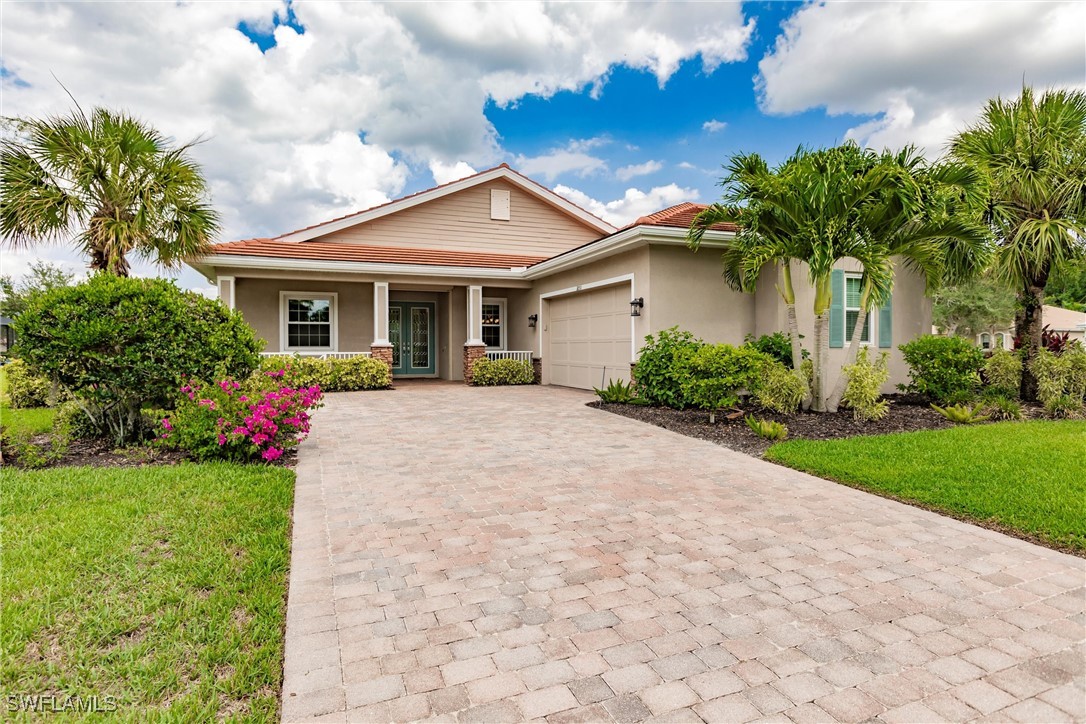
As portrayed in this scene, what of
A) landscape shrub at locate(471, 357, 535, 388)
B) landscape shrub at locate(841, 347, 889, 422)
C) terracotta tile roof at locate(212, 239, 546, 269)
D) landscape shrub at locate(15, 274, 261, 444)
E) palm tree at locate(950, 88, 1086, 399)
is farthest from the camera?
landscape shrub at locate(471, 357, 535, 388)

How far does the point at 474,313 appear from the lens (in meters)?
15.7

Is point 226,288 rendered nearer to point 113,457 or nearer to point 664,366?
point 113,457

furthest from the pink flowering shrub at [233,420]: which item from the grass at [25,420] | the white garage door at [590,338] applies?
the white garage door at [590,338]

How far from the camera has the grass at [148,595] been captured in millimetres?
2283

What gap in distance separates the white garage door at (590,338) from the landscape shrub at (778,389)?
3.54 metres

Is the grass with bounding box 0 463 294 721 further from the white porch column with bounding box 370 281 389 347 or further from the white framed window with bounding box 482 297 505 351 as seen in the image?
the white framed window with bounding box 482 297 505 351

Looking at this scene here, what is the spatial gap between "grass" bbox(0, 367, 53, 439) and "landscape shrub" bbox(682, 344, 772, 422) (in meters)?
8.39

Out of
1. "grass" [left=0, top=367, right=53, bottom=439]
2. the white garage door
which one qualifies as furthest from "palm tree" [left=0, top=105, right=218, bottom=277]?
the white garage door

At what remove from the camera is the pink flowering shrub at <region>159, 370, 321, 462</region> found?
5859 mm

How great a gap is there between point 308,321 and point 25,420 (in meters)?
7.50

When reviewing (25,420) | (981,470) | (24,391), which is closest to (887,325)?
(981,470)

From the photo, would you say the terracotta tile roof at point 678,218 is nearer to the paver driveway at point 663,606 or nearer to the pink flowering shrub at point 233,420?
the paver driveway at point 663,606

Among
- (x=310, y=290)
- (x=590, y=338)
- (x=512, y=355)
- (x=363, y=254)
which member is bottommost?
(x=512, y=355)

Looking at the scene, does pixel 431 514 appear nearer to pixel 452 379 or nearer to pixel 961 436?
pixel 961 436
